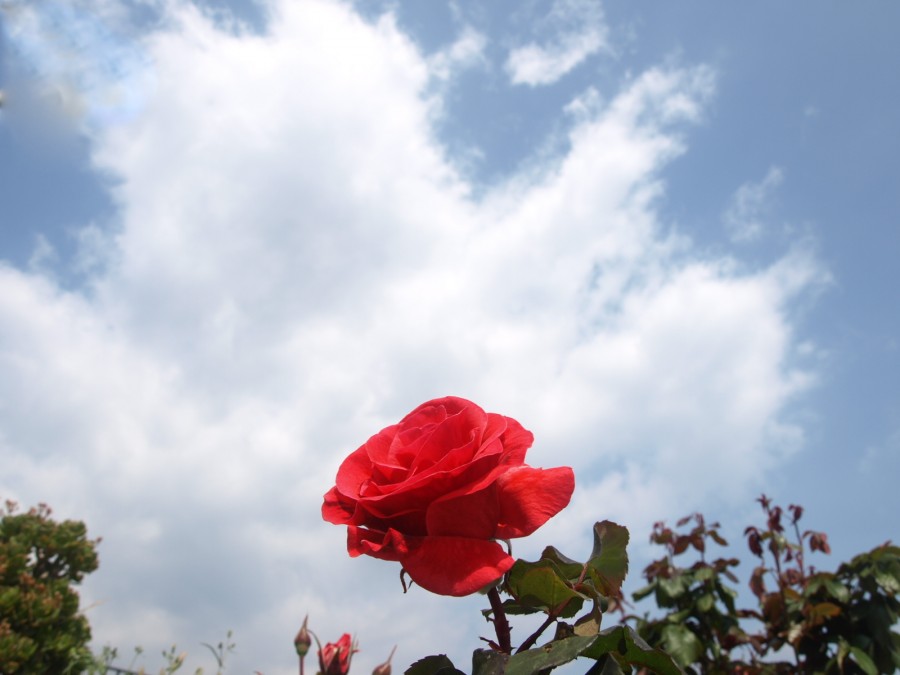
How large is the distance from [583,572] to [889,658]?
3.93 metres

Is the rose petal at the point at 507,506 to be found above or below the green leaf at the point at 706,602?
below

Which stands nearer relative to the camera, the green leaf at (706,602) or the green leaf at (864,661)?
the green leaf at (864,661)

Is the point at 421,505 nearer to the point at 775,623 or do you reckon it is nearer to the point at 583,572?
the point at 583,572

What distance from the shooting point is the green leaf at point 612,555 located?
3.05 feet

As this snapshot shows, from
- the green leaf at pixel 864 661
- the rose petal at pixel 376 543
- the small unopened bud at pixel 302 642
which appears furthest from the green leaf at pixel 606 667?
the green leaf at pixel 864 661

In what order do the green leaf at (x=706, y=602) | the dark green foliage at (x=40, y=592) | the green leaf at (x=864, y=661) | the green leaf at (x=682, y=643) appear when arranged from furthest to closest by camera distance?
the dark green foliage at (x=40, y=592) < the green leaf at (x=706, y=602) < the green leaf at (x=682, y=643) < the green leaf at (x=864, y=661)

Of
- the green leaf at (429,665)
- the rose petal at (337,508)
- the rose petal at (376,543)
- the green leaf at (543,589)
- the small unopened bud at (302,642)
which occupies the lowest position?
the green leaf at (429,665)

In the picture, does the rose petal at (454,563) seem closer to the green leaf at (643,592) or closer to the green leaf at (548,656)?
the green leaf at (548,656)

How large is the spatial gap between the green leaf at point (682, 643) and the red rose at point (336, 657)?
2999mm

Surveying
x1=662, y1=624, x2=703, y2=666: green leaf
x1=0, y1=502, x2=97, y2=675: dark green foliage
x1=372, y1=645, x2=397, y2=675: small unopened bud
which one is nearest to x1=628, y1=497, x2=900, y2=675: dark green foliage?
x1=662, y1=624, x2=703, y2=666: green leaf

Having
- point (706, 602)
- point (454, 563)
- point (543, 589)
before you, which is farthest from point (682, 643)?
point (454, 563)

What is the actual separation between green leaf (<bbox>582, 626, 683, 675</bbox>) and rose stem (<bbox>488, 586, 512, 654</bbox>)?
10 centimetres

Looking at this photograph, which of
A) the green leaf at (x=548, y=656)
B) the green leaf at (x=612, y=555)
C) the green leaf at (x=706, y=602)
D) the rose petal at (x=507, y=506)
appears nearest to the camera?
the green leaf at (x=548, y=656)

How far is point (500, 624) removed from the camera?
0.85 meters
